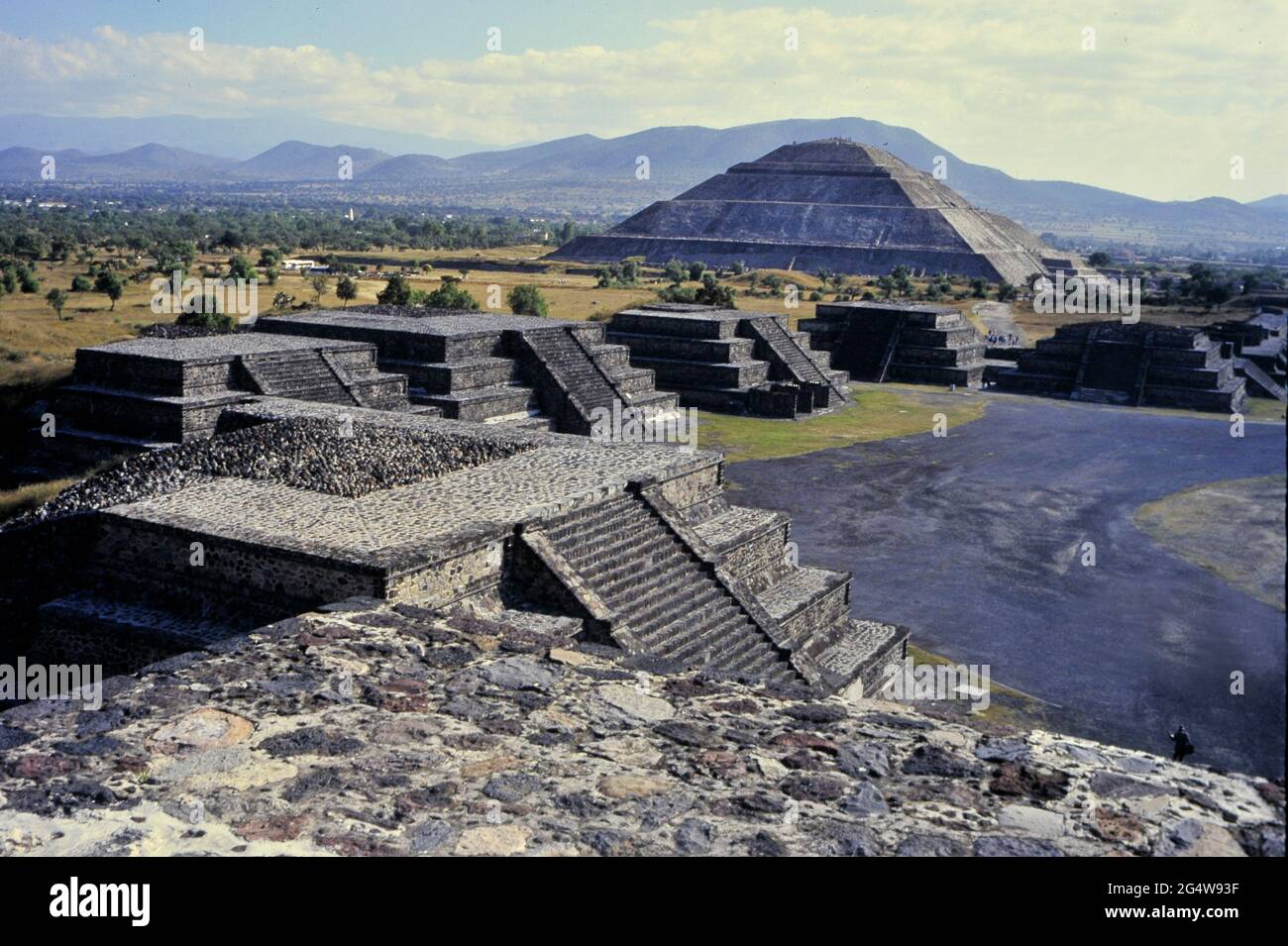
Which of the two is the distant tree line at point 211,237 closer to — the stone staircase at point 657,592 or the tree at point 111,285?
the tree at point 111,285

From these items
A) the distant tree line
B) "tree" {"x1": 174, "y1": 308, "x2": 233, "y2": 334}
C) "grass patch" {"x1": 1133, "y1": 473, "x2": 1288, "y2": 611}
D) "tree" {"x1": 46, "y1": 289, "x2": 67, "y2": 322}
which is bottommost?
"grass patch" {"x1": 1133, "y1": 473, "x2": 1288, "y2": 611}

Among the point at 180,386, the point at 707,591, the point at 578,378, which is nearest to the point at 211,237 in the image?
the point at 578,378

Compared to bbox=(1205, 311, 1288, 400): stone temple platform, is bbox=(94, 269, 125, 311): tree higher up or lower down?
higher up

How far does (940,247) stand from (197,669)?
87.3m

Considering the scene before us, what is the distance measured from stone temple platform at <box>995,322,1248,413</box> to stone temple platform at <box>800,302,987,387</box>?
69.6 inches

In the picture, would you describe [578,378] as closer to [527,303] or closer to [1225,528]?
[1225,528]

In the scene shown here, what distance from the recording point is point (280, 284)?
50.3 meters

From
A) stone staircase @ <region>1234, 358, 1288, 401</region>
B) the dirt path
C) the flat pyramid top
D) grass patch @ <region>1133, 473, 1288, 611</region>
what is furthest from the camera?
the flat pyramid top

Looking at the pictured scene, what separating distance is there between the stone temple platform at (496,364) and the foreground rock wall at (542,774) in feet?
53.5

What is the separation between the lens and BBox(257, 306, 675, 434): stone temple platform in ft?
79.9

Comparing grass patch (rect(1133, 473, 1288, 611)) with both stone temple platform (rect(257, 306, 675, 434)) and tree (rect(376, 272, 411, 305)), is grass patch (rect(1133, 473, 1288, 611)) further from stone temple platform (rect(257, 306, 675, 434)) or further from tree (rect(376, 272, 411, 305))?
tree (rect(376, 272, 411, 305))

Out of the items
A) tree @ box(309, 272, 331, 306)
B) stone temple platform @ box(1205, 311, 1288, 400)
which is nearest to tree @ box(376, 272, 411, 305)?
tree @ box(309, 272, 331, 306)

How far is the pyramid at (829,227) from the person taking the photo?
294 ft
